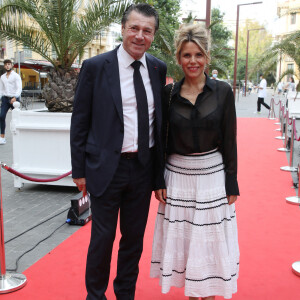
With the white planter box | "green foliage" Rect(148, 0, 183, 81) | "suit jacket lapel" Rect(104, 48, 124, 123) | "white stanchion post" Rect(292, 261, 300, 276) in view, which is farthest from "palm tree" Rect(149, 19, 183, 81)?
"suit jacket lapel" Rect(104, 48, 124, 123)

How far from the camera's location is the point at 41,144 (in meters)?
6.09

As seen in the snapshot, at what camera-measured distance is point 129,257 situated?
2.83 metres

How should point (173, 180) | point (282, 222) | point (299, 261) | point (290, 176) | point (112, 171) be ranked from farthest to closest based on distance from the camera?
1. point (290, 176)
2. point (282, 222)
3. point (299, 261)
4. point (173, 180)
5. point (112, 171)

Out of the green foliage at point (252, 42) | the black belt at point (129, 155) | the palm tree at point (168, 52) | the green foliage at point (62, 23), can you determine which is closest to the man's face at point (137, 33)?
the black belt at point (129, 155)

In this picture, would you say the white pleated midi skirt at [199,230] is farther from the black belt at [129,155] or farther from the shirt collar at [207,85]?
the shirt collar at [207,85]

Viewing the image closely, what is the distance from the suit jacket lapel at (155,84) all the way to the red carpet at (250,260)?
1.49 meters

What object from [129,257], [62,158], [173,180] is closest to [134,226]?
[129,257]

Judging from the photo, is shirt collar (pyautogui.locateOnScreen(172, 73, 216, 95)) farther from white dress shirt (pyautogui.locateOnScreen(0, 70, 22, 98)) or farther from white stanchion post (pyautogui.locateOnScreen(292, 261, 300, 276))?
white dress shirt (pyautogui.locateOnScreen(0, 70, 22, 98))

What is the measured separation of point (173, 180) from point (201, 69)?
0.75 m

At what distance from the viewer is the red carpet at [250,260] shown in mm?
3154

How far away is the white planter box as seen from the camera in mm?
5973

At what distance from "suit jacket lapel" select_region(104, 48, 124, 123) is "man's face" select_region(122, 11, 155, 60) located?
0.13 metres

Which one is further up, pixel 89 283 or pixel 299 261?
pixel 89 283

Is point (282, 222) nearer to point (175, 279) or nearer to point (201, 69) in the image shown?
point (175, 279)
